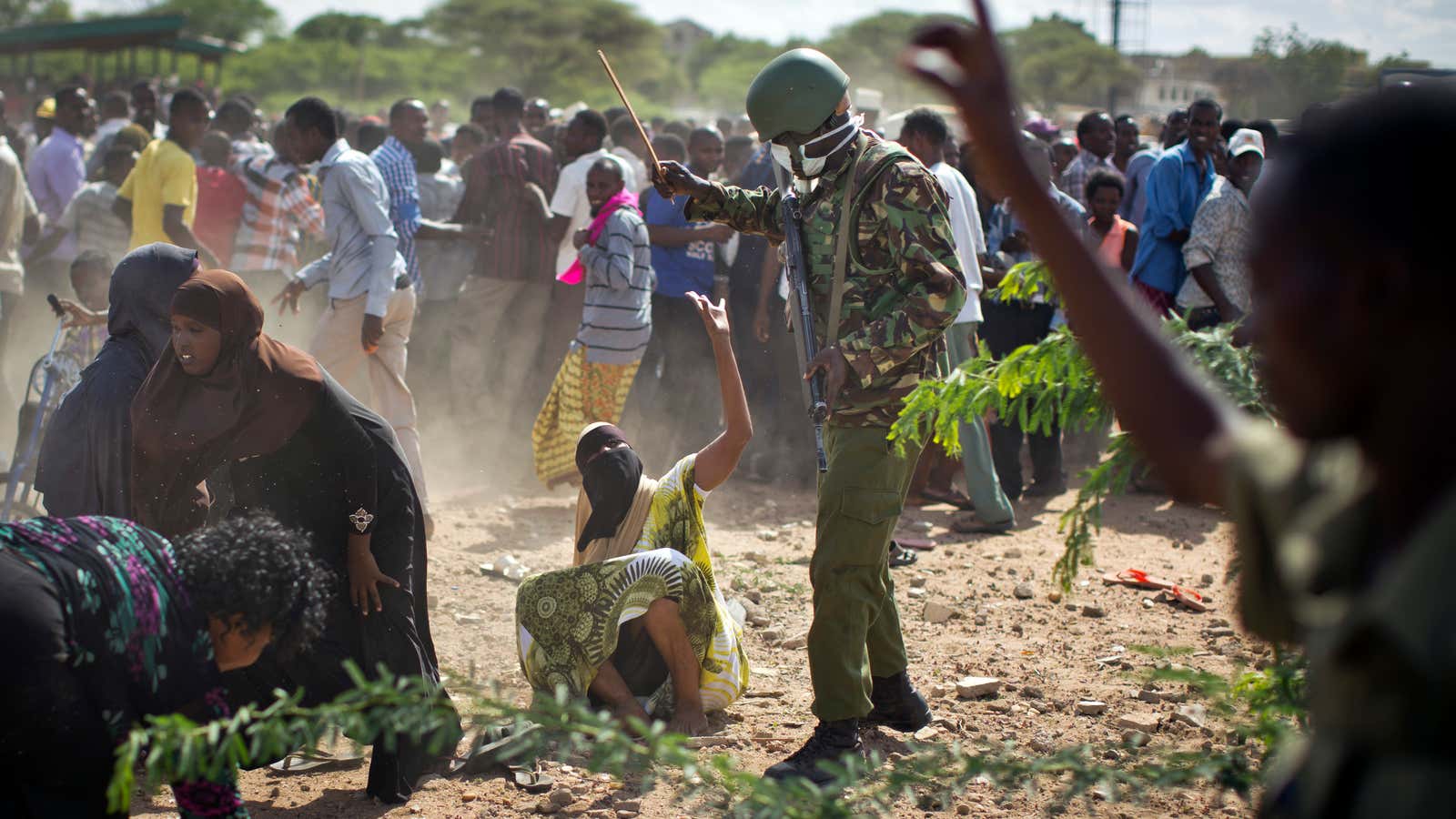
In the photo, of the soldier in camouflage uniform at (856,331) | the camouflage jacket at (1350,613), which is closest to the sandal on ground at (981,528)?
the soldier in camouflage uniform at (856,331)

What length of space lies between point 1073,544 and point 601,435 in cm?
Answer: 229

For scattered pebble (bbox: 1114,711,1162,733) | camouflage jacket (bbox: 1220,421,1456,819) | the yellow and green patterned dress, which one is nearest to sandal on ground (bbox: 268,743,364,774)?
the yellow and green patterned dress

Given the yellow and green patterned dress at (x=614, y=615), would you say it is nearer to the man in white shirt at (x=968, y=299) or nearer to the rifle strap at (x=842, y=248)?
the rifle strap at (x=842, y=248)

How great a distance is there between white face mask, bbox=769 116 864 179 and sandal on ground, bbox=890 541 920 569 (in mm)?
2790

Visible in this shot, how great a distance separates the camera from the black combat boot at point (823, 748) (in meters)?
3.88

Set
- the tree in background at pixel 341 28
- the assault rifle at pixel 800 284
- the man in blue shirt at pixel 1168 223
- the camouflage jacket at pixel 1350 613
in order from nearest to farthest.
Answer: the camouflage jacket at pixel 1350 613, the assault rifle at pixel 800 284, the man in blue shirt at pixel 1168 223, the tree in background at pixel 341 28

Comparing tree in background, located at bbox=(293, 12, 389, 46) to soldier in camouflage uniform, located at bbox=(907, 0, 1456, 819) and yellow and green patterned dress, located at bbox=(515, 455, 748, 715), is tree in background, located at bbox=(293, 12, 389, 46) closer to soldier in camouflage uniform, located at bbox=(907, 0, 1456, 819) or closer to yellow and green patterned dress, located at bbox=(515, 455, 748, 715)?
yellow and green patterned dress, located at bbox=(515, 455, 748, 715)

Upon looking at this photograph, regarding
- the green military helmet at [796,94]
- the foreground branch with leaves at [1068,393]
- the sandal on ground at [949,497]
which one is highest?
the green military helmet at [796,94]

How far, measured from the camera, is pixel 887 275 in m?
3.93

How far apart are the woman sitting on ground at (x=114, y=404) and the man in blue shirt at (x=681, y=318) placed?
12.9ft

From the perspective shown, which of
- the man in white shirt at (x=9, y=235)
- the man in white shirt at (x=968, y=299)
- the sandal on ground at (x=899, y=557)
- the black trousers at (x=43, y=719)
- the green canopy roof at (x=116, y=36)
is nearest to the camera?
the black trousers at (x=43, y=719)

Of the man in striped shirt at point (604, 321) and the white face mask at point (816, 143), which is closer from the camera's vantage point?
the white face mask at point (816, 143)

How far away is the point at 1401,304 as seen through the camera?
1012mm

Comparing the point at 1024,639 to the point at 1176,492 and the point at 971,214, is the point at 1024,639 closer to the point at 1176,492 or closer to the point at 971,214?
the point at 971,214
